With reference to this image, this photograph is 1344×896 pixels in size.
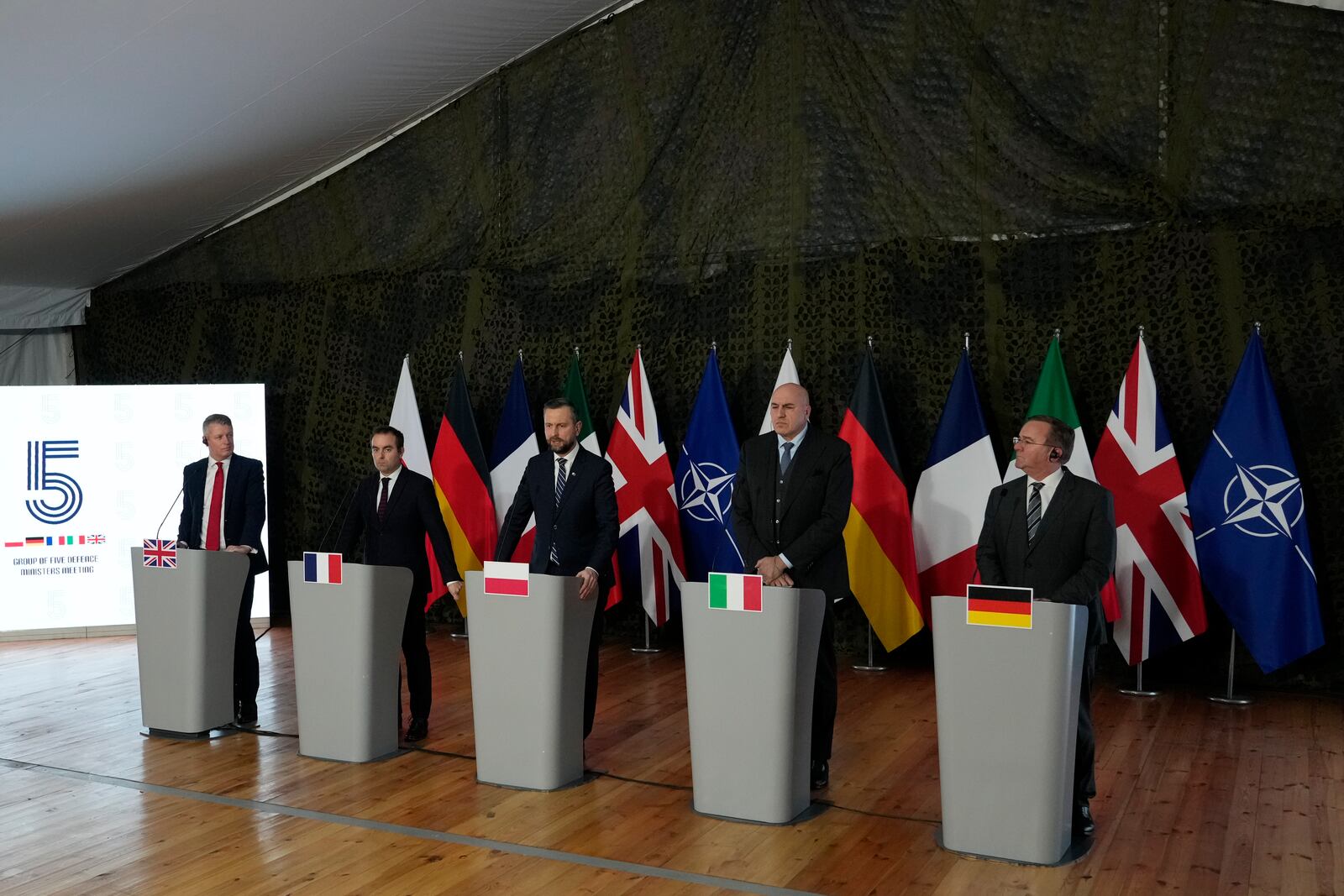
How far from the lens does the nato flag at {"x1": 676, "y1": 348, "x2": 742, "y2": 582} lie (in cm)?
656

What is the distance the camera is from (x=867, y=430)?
6.24 m

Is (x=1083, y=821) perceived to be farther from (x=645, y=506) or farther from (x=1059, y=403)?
(x=645, y=506)

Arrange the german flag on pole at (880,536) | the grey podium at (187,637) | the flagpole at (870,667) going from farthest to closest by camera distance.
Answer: the flagpole at (870,667)
the german flag on pole at (880,536)
the grey podium at (187,637)

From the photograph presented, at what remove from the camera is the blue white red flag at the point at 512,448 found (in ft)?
23.6

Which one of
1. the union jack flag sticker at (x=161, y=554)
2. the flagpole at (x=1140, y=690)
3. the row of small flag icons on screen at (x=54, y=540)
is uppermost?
the union jack flag sticker at (x=161, y=554)

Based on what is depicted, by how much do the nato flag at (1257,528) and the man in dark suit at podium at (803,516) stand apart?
235 cm

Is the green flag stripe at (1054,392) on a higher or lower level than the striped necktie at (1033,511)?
higher

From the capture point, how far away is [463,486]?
7.33m

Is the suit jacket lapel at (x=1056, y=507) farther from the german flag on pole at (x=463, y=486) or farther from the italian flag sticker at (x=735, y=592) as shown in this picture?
the german flag on pole at (x=463, y=486)

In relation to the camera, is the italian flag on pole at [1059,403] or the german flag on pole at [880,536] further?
the german flag on pole at [880,536]

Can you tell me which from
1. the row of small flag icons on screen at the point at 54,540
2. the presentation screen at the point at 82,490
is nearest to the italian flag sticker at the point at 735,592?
the presentation screen at the point at 82,490

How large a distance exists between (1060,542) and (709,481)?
122 inches

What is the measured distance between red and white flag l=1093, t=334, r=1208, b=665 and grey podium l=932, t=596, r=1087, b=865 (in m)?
2.41

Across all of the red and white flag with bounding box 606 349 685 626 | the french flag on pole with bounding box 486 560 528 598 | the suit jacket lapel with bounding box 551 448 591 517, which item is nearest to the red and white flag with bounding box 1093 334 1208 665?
the red and white flag with bounding box 606 349 685 626
